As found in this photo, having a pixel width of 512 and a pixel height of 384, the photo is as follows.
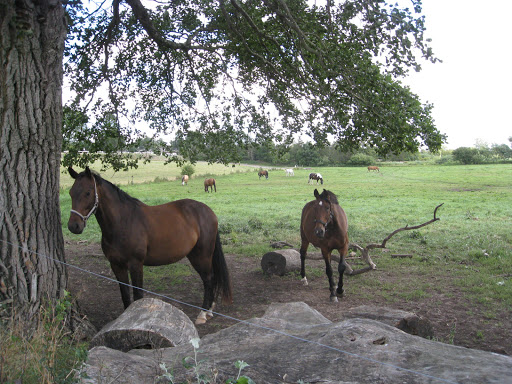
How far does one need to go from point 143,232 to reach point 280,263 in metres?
3.74

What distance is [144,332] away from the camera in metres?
4.39

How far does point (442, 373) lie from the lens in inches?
105

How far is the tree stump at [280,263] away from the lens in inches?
365

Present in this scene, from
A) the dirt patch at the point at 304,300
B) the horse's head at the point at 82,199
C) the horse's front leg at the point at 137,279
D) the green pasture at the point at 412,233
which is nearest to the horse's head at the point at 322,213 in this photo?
the dirt patch at the point at 304,300

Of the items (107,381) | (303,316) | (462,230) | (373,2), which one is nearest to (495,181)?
(462,230)

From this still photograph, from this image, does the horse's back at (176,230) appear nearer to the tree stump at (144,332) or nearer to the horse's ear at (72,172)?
the horse's ear at (72,172)

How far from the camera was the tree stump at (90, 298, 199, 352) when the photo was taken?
4.38 meters

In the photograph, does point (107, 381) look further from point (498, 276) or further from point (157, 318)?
point (498, 276)

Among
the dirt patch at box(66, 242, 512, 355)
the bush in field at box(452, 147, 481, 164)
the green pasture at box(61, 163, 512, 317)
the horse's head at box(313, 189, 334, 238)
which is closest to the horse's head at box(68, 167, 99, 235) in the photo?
the dirt patch at box(66, 242, 512, 355)

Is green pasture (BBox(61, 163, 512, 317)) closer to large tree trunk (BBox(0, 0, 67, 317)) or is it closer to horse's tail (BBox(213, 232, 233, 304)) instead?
horse's tail (BBox(213, 232, 233, 304))

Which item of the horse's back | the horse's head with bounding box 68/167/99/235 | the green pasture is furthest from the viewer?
the green pasture

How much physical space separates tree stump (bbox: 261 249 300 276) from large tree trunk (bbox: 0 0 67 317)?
15.7ft

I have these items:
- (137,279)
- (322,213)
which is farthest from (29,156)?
(322,213)

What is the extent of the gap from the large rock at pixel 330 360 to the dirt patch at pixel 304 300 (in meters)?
1.67
